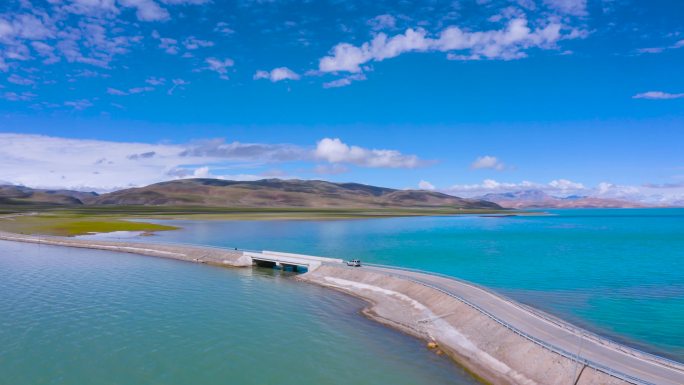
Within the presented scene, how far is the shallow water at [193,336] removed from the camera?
33.1m

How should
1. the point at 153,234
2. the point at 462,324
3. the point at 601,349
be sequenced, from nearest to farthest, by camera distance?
the point at 601,349
the point at 462,324
the point at 153,234

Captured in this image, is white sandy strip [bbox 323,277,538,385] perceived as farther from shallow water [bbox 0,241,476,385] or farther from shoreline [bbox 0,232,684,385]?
shallow water [bbox 0,241,476,385]

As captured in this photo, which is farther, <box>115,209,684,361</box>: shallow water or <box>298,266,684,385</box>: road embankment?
<box>115,209,684,361</box>: shallow water

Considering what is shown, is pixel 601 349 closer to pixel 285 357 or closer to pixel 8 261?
pixel 285 357

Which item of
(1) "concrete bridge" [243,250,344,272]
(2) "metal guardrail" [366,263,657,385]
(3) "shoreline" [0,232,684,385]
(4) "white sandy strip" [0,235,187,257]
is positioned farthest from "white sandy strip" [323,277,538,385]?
(4) "white sandy strip" [0,235,187,257]

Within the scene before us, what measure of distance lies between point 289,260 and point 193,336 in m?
38.1

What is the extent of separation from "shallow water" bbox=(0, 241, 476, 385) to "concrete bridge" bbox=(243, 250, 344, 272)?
8.23m

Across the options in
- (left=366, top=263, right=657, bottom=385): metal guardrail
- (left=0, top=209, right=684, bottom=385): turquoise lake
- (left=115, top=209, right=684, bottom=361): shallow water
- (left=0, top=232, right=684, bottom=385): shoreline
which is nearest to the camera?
(left=366, top=263, right=657, bottom=385): metal guardrail

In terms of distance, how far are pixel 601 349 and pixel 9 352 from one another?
44.6 meters

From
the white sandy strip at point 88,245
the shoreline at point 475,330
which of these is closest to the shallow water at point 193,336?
the shoreline at point 475,330

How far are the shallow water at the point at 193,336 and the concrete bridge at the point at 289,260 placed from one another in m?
8.23

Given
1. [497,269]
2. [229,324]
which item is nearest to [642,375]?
[229,324]

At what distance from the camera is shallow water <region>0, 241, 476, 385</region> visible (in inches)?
1303

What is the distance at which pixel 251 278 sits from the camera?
7212 cm
